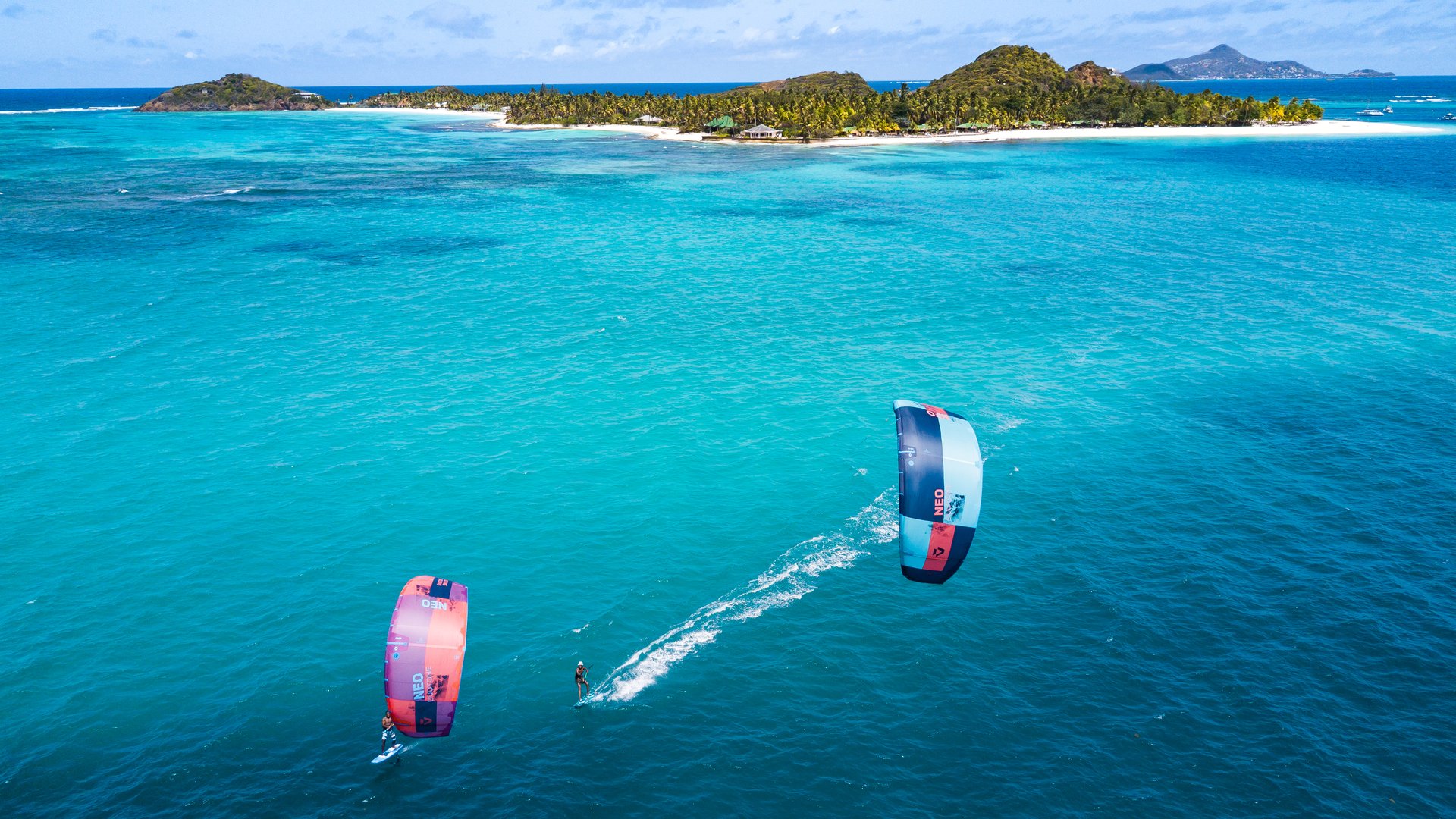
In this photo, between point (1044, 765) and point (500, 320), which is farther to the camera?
point (500, 320)

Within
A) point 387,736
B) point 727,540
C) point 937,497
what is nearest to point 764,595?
point 727,540

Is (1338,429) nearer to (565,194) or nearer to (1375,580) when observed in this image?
(1375,580)

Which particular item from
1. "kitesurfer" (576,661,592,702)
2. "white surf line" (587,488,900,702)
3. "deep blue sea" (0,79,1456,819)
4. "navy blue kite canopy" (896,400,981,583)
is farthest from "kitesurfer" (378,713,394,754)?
"navy blue kite canopy" (896,400,981,583)

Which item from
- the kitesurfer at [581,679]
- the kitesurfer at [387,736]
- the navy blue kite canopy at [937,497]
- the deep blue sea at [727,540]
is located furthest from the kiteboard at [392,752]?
the navy blue kite canopy at [937,497]

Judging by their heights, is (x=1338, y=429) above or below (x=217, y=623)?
above

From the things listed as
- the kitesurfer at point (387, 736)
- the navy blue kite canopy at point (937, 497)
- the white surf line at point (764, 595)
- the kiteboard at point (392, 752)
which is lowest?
the kiteboard at point (392, 752)

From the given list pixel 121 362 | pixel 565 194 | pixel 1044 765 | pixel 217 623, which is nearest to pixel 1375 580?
pixel 1044 765

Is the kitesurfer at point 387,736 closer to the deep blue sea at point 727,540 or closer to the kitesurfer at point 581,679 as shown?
the deep blue sea at point 727,540
